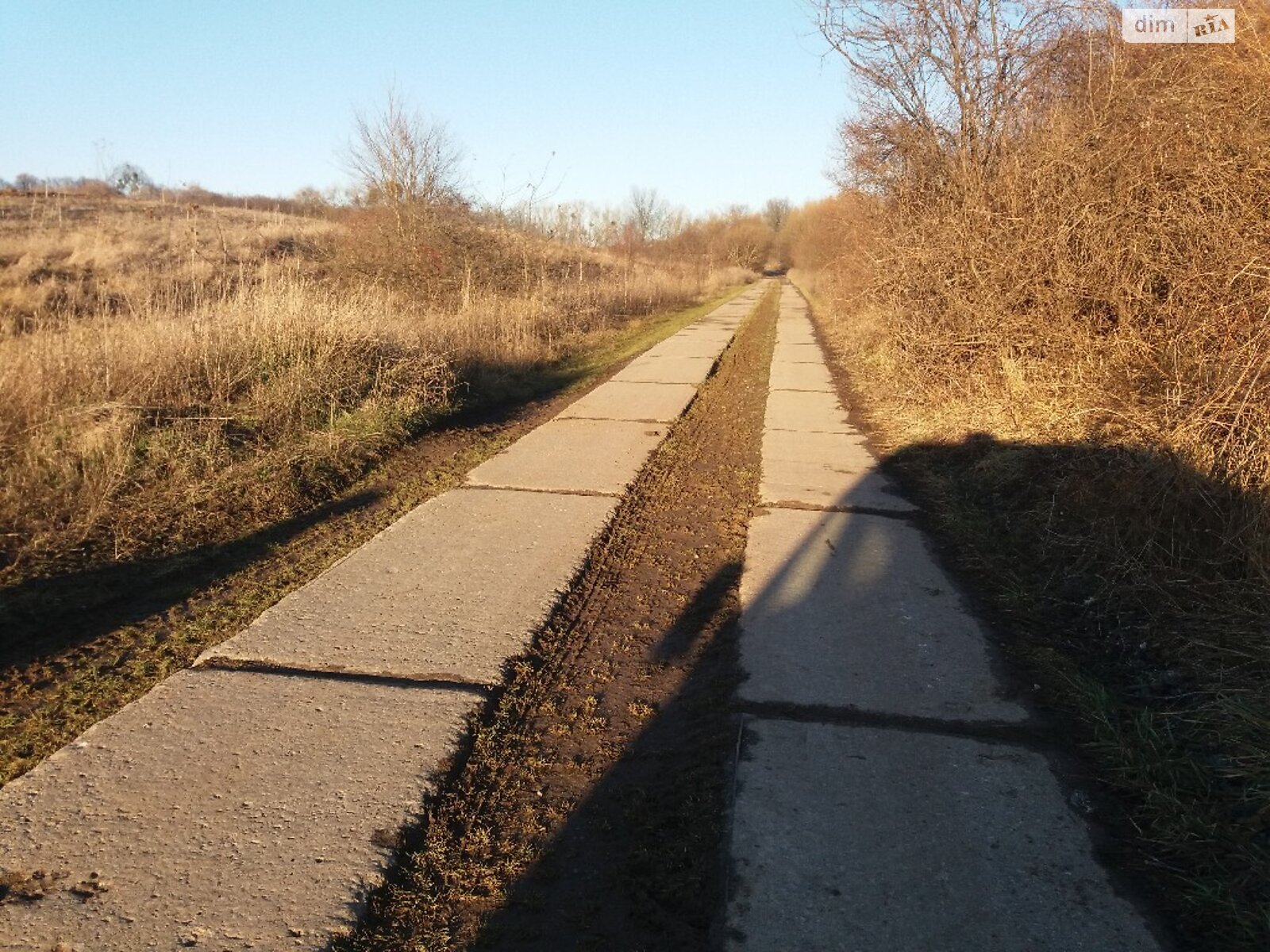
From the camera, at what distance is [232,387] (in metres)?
6.09

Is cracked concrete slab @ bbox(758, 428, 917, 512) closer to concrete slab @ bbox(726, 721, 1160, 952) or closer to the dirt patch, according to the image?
the dirt patch

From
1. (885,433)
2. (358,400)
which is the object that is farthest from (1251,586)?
(358,400)

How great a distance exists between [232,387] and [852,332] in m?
10.3

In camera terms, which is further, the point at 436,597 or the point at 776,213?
the point at 776,213

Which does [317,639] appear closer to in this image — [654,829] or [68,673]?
[68,673]

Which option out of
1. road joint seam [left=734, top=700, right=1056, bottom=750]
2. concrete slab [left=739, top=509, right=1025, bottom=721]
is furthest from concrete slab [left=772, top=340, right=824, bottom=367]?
road joint seam [left=734, top=700, right=1056, bottom=750]

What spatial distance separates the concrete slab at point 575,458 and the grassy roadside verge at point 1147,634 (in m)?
2.08

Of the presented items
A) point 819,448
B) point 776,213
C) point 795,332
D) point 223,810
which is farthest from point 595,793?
point 776,213

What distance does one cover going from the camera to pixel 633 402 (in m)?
8.61

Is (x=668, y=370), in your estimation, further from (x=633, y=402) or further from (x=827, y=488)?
(x=827, y=488)

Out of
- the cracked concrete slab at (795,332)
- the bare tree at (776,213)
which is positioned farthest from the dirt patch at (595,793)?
the bare tree at (776,213)

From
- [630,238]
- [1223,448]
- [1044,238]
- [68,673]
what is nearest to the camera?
[68,673]

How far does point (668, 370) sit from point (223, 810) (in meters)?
9.39

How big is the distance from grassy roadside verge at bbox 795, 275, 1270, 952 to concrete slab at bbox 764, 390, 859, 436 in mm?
2019
